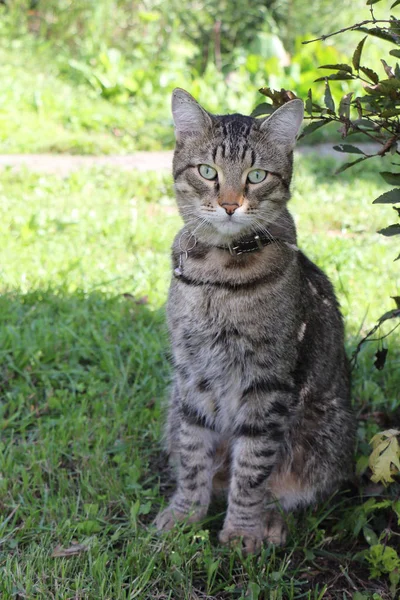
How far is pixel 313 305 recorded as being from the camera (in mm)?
2756

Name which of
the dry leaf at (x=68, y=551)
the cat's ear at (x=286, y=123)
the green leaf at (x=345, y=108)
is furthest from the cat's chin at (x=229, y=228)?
the dry leaf at (x=68, y=551)

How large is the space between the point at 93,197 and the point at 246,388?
3346mm

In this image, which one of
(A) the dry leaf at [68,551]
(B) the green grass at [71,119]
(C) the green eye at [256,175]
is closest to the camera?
(A) the dry leaf at [68,551]

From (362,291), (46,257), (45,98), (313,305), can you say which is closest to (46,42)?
(45,98)

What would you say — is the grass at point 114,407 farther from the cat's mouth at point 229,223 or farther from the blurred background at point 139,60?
the blurred background at point 139,60

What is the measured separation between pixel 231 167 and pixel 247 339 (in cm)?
59

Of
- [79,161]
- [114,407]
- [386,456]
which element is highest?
[79,161]

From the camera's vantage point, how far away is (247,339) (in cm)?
248

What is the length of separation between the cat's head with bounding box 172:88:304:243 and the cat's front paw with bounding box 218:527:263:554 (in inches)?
41.5

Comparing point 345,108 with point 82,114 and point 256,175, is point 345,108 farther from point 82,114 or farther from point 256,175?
point 82,114

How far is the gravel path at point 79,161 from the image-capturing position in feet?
20.0

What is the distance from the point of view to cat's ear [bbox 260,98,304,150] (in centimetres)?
245

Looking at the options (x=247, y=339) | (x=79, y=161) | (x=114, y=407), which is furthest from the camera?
(x=79, y=161)

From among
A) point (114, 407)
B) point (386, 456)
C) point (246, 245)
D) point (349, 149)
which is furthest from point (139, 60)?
point (386, 456)
